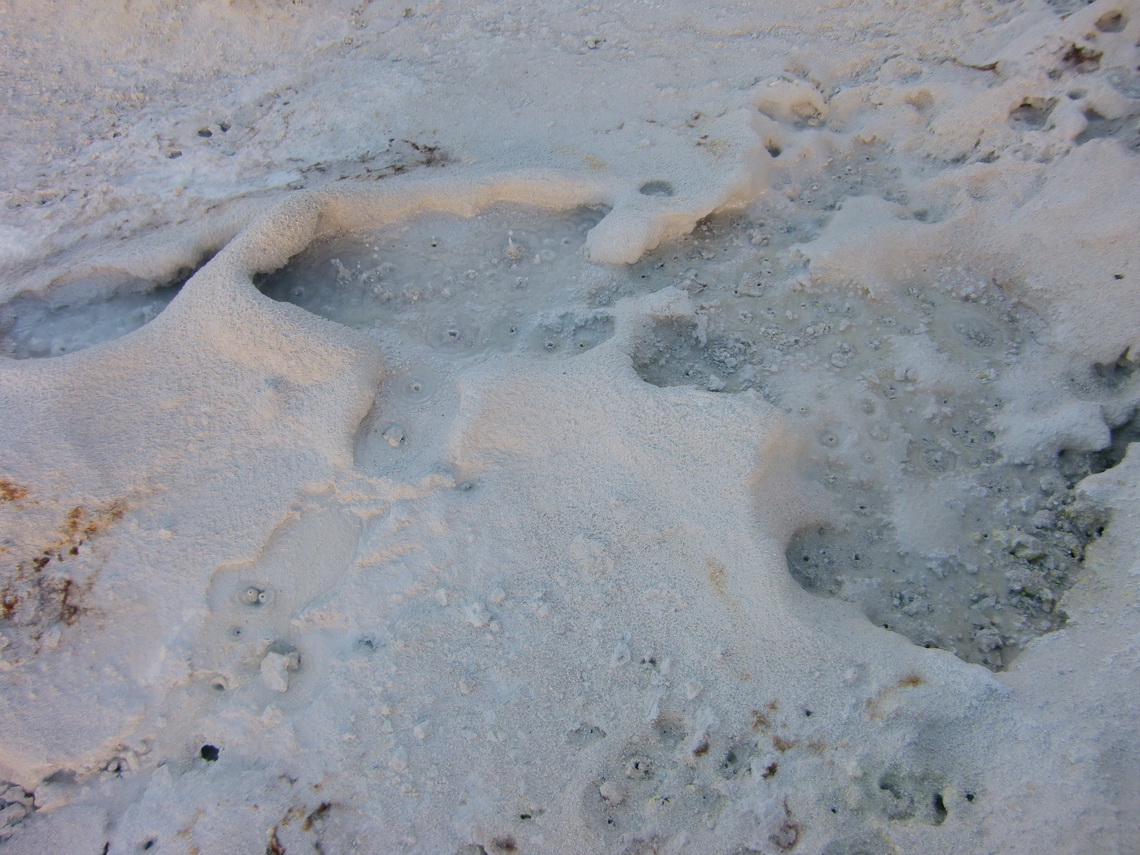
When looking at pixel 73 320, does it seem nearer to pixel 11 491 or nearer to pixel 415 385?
pixel 11 491

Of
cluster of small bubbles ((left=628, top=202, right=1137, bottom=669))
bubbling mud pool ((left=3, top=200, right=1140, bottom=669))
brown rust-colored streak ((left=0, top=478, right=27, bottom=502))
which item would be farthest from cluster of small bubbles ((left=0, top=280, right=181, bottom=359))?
cluster of small bubbles ((left=628, top=202, right=1137, bottom=669))

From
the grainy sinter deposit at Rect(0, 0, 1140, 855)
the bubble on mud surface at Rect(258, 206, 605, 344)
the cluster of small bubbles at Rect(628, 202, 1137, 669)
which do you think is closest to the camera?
the grainy sinter deposit at Rect(0, 0, 1140, 855)

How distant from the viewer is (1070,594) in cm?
171

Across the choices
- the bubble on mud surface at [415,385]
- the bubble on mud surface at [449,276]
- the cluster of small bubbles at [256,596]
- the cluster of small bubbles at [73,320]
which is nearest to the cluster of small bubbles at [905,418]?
the bubble on mud surface at [449,276]

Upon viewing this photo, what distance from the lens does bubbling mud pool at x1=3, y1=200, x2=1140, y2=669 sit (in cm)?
180

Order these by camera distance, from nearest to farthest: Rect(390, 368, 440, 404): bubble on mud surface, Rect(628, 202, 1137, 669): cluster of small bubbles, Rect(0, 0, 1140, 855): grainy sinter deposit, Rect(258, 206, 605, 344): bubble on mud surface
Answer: Rect(0, 0, 1140, 855): grainy sinter deposit → Rect(628, 202, 1137, 669): cluster of small bubbles → Rect(390, 368, 440, 404): bubble on mud surface → Rect(258, 206, 605, 344): bubble on mud surface

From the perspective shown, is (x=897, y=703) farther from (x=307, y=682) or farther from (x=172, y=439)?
(x=172, y=439)

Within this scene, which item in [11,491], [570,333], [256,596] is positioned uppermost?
[11,491]

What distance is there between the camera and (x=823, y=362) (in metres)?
2.13

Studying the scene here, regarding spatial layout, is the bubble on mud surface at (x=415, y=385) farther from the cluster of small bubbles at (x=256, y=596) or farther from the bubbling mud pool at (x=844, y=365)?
the cluster of small bubbles at (x=256, y=596)

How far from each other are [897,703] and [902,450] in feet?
2.29

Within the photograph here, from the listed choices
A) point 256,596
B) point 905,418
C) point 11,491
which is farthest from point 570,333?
point 11,491

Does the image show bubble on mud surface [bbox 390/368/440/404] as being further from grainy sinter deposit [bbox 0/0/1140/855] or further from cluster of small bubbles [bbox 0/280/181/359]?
cluster of small bubbles [bbox 0/280/181/359]

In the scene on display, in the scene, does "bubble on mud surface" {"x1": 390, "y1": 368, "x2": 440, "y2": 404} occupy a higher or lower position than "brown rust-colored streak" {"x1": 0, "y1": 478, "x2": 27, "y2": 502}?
lower
